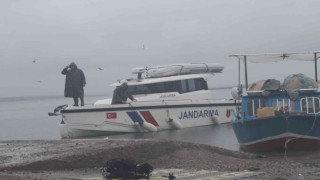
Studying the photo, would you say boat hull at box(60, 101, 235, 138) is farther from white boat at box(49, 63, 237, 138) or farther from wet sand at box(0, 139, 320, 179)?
wet sand at box(0, 139, 320, 179)

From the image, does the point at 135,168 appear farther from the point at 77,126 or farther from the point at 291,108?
the point at 77,126

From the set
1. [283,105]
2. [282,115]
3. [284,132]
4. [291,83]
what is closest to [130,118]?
[291,83]

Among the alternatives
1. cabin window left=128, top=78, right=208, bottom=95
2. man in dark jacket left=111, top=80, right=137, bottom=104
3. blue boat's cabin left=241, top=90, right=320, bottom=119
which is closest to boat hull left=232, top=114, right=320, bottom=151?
blue boat's cabin left=241, top=90, right=320, bottom=119

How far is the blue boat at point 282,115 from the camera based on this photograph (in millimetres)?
18438

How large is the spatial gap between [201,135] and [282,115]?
27.9ft

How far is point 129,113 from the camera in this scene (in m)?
26.3

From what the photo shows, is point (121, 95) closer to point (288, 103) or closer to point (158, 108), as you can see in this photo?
point (158, 108)

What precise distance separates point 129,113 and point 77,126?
2.35 meters

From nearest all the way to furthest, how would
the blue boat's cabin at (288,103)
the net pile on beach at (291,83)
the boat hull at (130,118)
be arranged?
the blue boat's cabin at (288,103), the net pile on beach at (291,83), the boat hull at (130,118)

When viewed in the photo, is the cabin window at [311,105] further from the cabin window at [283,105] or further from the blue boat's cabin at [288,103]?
the cabin window at [283,105]

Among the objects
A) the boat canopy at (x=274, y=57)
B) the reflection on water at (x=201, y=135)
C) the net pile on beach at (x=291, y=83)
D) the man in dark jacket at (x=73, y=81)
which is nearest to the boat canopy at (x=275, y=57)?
the boat canopy at (x=274, y=57)

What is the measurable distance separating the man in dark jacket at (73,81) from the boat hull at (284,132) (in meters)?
8.92

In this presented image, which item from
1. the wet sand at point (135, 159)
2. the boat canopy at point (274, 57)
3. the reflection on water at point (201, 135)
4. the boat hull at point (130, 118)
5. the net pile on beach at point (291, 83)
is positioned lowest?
the reflection on water at point (201, 135)

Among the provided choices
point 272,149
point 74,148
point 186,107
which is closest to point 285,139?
point 272,149
